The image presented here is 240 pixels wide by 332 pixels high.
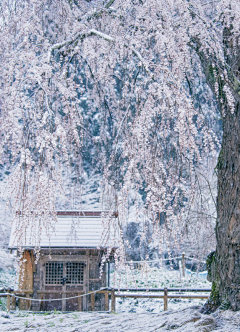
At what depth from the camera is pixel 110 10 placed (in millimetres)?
4070

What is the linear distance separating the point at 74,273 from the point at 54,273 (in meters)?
Answer: 0.58

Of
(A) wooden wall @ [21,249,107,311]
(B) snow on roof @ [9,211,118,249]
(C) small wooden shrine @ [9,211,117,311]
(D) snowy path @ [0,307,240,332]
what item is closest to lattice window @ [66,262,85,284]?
(C) small wooden shrine @ [9,211,117,311]

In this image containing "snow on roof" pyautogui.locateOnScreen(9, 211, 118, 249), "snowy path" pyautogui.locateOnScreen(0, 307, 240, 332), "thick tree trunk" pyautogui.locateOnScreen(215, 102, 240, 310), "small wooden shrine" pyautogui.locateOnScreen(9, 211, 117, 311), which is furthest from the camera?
"small wooden shrine" pyautogui.locateOnScreen(9, 211, 117, 311)

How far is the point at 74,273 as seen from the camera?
9461 mm

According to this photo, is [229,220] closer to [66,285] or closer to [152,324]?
[152,324]

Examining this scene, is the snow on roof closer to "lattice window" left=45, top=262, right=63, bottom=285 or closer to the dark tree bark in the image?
"lattice window" left=45, top=262, right=63, bottom=285

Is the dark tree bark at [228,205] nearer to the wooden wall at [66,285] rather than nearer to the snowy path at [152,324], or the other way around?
the snowy path at [152,324]

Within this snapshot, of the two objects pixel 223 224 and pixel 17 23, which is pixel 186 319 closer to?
pixel 223 224

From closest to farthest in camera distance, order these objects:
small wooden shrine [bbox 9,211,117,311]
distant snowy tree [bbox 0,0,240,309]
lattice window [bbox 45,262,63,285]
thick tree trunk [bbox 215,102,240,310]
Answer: distant snowy tree [bbox 0,0,240,309] → thick tree trunk [bbox 215,102,240,310] → small wooden shrine [bbox 9,211,117,311] → lattice window [bbox 45,262,63,285]

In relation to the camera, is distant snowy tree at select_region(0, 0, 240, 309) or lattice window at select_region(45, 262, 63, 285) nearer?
distant snowy tree at select_region(0, 0, 240, 309)

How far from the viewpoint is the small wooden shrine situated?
9.03m

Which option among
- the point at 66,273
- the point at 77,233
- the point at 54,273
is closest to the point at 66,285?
the point at 66,273

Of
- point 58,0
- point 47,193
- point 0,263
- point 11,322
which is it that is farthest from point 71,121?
point 0,263

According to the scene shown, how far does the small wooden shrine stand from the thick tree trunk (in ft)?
18.5
